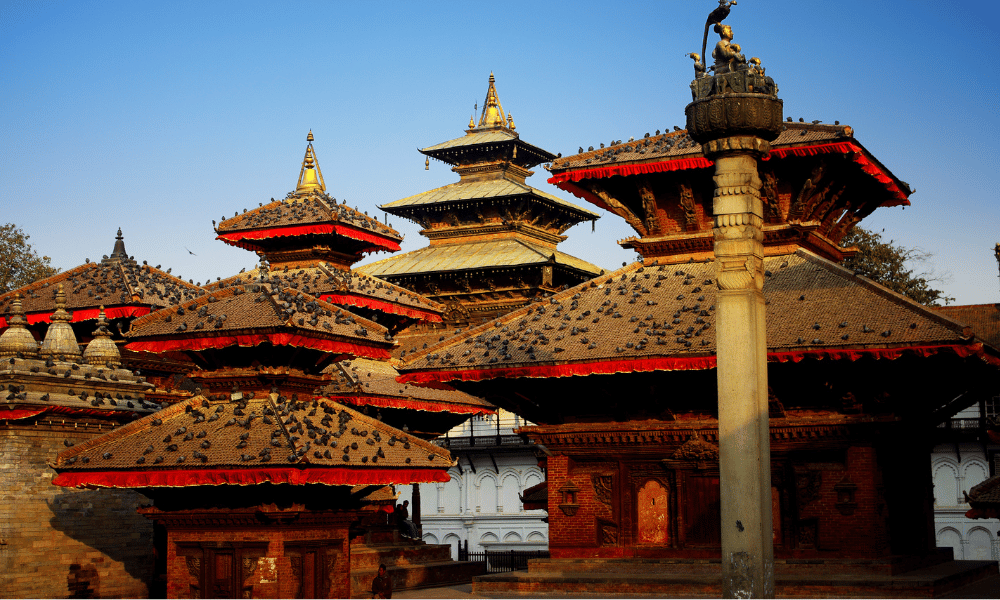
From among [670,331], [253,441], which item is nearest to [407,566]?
[253,441]

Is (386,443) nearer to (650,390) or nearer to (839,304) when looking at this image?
(650,390)

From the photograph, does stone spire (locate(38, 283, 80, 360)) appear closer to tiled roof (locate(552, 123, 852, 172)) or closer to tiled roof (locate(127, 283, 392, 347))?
tiled roof (locate(127, 283, 392, 347))

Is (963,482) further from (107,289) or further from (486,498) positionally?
(107,289)

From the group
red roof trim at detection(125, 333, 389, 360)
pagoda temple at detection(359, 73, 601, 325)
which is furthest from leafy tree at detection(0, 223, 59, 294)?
red roof trim at detection(125, 333, 389, 360)

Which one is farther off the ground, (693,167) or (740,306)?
(693,167)

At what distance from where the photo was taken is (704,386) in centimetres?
2166

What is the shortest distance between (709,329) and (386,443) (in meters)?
6.12

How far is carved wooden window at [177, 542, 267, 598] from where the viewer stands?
19703 millimetres

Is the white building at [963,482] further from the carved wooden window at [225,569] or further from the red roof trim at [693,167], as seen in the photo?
the carved wooden window at [225,569]

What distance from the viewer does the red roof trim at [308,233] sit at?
32.1 metres

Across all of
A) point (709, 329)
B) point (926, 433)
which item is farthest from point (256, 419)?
point (926, 433)

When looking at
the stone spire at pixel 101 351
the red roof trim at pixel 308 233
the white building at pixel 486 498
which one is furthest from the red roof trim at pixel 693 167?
the white building at pixel 486 498

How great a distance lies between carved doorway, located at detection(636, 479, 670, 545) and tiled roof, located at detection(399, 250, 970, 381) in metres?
3.11

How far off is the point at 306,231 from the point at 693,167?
12846 millimetres
